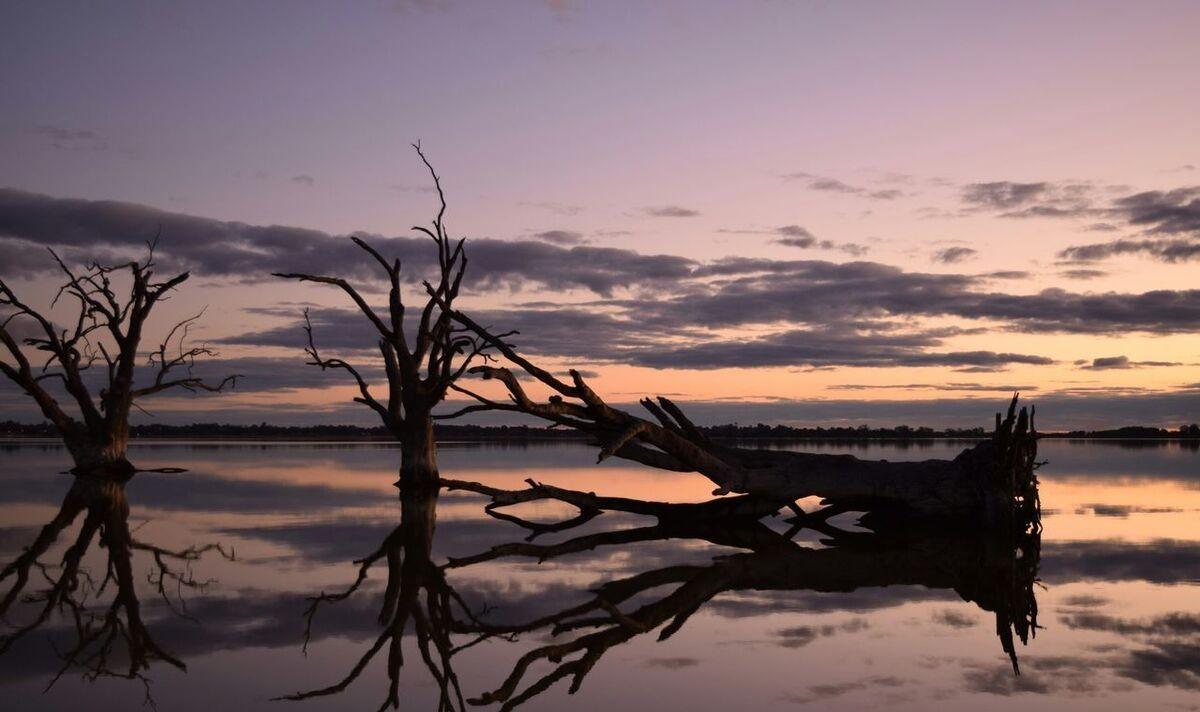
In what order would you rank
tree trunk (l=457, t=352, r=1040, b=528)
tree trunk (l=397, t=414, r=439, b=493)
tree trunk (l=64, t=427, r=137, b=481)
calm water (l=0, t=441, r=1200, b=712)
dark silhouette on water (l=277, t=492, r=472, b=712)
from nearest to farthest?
calm water (l=0, t=441, r=1200, b=712) < dark silhouette on water (l=277, t=492, r=472, b=712) < tree trunk (l=457, t=352, r=1040, b=528) < tree trunk (l=397, t=414, r=439, b=493) < tree trunk (l=64, t=427, r=137, b=481)

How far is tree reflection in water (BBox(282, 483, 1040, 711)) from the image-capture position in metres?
7.95

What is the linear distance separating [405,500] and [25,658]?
14717mm

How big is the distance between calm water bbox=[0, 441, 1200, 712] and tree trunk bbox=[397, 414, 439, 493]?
7.23 m

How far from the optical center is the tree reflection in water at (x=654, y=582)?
795 cm

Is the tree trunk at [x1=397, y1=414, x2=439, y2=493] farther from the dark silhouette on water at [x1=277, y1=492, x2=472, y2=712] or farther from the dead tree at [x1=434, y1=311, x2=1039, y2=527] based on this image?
the dark silhouette on water at [x1=277, y1=492, x2=472, y2=712]

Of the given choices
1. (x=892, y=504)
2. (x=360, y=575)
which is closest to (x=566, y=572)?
(x=360, y=575)

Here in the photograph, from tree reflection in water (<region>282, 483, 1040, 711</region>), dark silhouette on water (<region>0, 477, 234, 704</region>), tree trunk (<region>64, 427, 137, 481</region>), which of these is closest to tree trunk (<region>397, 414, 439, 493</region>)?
tree reflection in water (<region>282, 483, 1040, 711</region>)

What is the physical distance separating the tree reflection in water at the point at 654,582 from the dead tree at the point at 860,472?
0.46 meters

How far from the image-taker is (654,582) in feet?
37.8

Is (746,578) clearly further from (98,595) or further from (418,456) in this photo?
(418,456)

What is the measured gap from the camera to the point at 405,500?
22.5 meters

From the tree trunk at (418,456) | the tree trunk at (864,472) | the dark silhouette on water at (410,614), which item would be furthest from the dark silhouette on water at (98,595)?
the tree trunk at (418,456)

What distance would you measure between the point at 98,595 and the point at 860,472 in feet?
36.9

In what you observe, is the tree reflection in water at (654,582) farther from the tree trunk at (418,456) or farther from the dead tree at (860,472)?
the tree trunk at (418,456)
